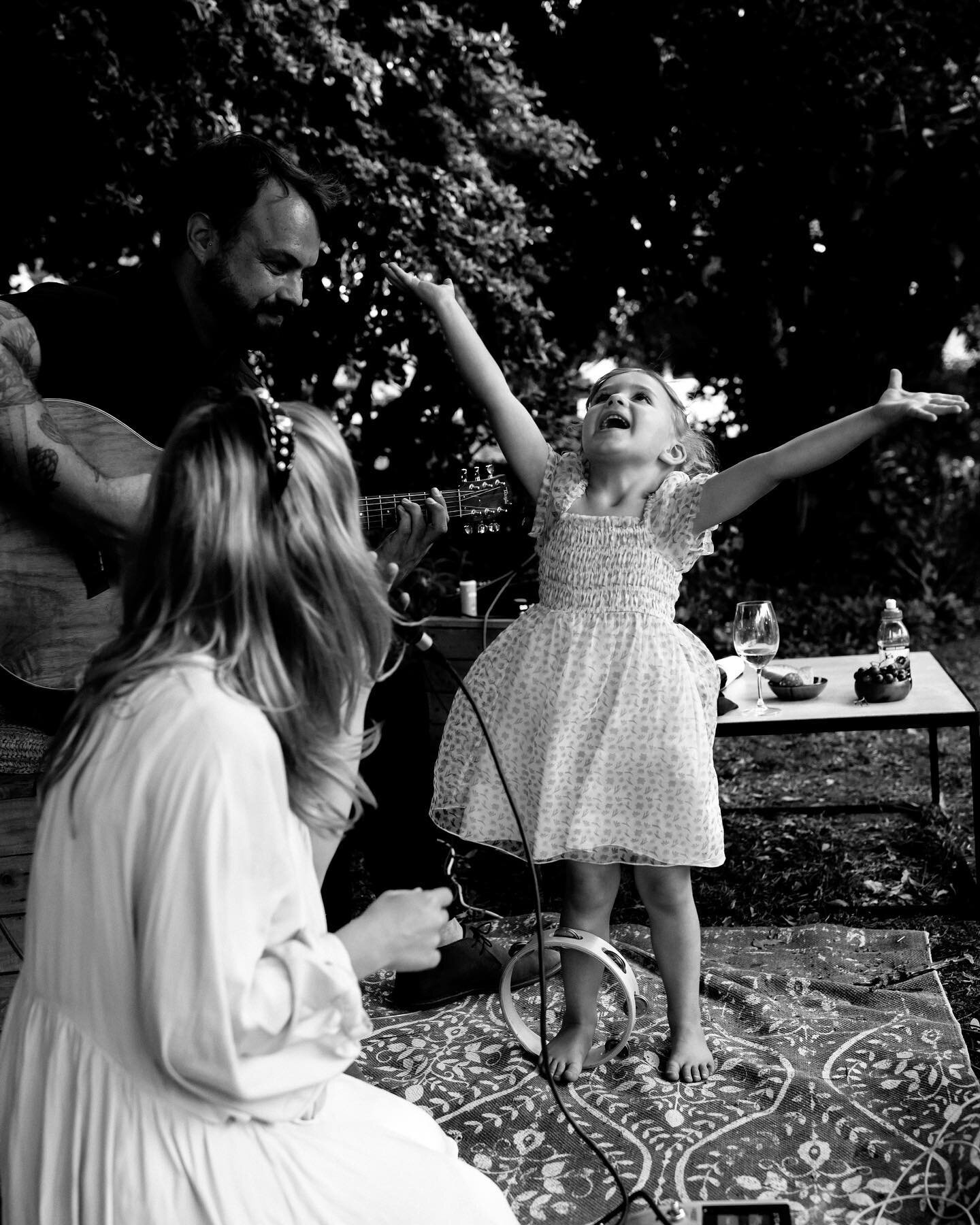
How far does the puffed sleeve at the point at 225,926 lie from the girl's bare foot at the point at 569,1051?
1.31 metres

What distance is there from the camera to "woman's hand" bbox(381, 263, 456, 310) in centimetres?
253

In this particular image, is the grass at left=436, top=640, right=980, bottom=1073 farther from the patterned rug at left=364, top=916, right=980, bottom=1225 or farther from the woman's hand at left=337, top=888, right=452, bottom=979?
the woman's hand at left=337, top=888, right=452, bottom=979

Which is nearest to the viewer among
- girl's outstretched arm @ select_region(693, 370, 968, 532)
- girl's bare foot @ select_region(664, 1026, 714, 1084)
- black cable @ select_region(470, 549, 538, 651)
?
girl's outstretched arm @ select_region(693, 370, 968, 532)

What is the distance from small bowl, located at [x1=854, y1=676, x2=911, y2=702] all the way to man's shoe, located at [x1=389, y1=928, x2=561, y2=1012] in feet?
3.47

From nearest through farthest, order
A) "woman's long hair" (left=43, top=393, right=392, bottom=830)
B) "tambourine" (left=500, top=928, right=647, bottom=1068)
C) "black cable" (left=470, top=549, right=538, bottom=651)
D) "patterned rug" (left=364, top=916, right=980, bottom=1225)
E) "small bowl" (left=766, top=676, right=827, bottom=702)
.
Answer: "woman's long hair" (left=43, top=393, right=392, bottom=830), "patterned rug" (left=364, top=916, right=980, bottom=1225), "tambourine" (left=500, top=928, right=647, bottom=1068), "black cable" (left=470, top=549, right=538, bottom=651), "small bowl" (left=766, top=676, right=827, bottom=702)

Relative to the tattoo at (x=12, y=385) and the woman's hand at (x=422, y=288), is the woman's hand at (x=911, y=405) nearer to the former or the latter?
the woman's hand at (x=422, y=288)

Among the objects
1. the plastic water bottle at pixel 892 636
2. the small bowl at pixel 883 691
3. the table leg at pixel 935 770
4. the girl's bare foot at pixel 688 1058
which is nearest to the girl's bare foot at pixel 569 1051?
the girl's bare foot at pixel 688 1058

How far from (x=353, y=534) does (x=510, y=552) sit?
3.60 meters

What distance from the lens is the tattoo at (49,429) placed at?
87.5 inches

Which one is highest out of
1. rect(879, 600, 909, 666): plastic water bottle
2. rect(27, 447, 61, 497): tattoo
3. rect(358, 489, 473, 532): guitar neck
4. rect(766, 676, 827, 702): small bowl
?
rect(27, 447, 61, 497): tattoo

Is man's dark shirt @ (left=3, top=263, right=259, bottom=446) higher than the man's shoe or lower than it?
higher

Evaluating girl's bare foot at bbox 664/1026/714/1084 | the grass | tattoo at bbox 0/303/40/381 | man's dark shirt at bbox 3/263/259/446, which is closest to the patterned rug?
girl's bare foot at bbox 664/1026/714/1084

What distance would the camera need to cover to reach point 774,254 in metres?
7.20

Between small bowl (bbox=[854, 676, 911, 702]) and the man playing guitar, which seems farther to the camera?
small bowl (bbox=[854, 676, 911, 702])
